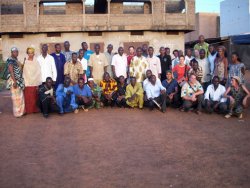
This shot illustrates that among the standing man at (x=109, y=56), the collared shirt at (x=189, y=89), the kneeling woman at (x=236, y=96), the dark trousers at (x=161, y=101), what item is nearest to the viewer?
the kneeling woman at (x=236, y=96)

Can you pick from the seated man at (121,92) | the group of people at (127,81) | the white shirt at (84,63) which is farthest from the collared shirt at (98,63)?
the seated man at (121,92)

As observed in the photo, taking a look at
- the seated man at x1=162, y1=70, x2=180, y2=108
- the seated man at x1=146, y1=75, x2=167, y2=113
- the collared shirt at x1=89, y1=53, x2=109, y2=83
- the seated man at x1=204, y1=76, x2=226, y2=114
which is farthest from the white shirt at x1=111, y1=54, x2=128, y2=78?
the seated man at x1=204, y1=76, x2=226, y2=114

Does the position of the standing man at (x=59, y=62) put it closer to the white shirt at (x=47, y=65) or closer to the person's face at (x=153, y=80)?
the white shirt at (x=47, y=65)

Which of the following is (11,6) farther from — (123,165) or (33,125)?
(123,165)

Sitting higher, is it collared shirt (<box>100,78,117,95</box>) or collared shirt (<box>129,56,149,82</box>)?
collared shirt (<box>129,56,149,82</box>)

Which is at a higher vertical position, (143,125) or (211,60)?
(211,60)

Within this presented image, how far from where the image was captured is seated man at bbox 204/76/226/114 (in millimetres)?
7410

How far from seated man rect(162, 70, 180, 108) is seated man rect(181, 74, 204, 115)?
30 cm

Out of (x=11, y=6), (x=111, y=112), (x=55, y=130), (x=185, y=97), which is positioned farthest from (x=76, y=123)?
(x=11, y=6)

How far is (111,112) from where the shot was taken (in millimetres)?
7930

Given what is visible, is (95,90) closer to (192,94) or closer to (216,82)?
(192,94)

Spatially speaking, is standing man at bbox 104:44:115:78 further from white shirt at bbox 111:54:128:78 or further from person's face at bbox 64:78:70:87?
person's face at bbox 64:78:70:87

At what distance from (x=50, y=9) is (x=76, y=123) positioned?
564 inches

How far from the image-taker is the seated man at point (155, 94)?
783cm
